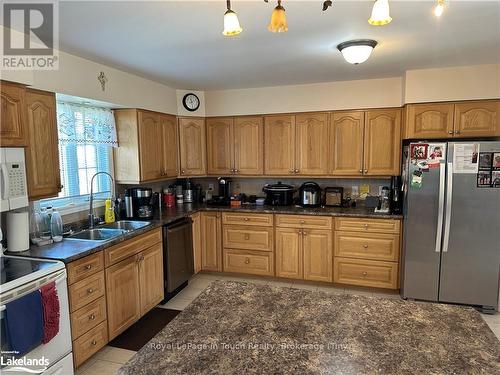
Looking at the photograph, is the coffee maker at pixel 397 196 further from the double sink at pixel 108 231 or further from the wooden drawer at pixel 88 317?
the wooden drawer at pixel 88 317

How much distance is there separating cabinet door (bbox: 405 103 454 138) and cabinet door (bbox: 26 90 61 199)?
3.33 meters

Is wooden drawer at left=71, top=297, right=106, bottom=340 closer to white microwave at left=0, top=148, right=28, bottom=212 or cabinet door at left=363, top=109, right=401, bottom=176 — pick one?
white microwave at left=0, top=148, right=28, bottom=212

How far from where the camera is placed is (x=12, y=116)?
2.00 metres

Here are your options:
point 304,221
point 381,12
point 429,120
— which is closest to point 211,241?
point 304,221

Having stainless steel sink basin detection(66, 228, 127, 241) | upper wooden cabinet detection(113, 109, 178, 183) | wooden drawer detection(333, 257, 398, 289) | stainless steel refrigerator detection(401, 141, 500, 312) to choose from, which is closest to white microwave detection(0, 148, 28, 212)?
stainless steel sink basin detection(66, 228, 127, 241)

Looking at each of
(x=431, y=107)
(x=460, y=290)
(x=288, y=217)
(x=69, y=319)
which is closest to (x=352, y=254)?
(x=288, y=217)

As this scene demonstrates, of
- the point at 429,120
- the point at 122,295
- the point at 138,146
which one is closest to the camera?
the point at 122,295

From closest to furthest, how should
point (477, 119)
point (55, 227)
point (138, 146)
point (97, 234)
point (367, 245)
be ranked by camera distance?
point (55, 227) < point (97, 234) < point (477, 119) < point (138, 146) < point (367, 245)

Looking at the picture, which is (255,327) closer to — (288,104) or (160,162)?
(160,162)

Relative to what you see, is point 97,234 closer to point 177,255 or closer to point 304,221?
point 177,255

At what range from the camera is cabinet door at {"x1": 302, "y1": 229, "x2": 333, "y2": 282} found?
12.0 ft

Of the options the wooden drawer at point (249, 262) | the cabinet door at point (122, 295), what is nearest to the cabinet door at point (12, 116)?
the cabinet door at point (122, 295)

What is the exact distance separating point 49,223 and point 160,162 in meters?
1.46

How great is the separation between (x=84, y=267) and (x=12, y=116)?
1105 millimetres
